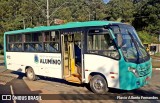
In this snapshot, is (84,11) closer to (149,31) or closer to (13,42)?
(149,31)

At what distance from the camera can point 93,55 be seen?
36.9ft

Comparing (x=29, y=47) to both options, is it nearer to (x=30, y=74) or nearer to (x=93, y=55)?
(x=30, y=74)

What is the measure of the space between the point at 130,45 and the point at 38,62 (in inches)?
219

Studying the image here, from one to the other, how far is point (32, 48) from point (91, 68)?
461cm

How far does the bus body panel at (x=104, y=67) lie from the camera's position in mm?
10445

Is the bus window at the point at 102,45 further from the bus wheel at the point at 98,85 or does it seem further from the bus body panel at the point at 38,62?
the bus body panel at the point at 38,62

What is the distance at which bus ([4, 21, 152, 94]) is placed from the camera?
406 inches

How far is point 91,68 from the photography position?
11359 mm

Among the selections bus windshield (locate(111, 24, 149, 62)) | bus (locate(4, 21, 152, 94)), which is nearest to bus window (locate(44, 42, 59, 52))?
bus (locate(4, 21, 152, 94))

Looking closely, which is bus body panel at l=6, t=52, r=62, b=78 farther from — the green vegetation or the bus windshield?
the green vegetation

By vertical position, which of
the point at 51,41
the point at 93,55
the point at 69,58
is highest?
the point at 51,41

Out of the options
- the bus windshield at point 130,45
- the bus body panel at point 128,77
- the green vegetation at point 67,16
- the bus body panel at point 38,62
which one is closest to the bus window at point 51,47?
the bus body panel at point 38,62

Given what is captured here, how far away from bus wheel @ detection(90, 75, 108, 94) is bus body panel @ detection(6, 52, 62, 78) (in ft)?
7.26

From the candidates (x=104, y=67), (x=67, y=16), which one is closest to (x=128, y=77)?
(x=104, y=67)
